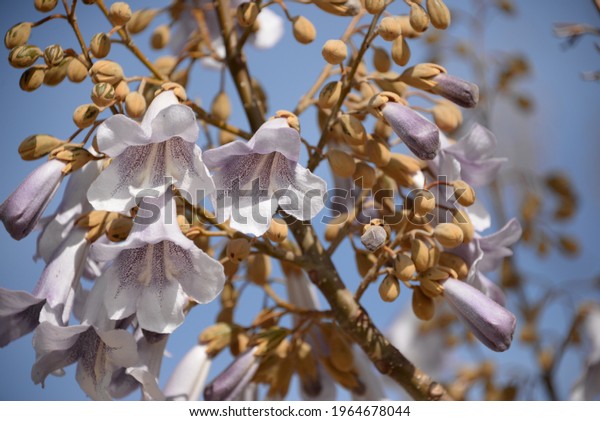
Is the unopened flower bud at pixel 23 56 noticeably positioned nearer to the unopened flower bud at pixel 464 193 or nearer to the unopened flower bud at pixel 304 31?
the unopened flower bud at pixel 304 31

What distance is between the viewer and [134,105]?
83 cm

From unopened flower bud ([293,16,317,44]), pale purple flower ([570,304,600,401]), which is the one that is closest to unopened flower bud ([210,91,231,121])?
unopened flower bud ([293,16,317,44])

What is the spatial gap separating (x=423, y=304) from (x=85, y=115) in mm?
433

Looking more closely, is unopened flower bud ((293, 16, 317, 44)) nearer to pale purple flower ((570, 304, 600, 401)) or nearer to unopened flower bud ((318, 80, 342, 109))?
unopened flower bud ((318, 80, 342, 109))

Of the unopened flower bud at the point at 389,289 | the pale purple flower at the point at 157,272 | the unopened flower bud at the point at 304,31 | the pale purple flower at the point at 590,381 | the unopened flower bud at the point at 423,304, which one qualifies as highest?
the unopened flower bud at the point at 304,31

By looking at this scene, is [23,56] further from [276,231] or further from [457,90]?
[457,90]

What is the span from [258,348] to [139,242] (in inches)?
9.0

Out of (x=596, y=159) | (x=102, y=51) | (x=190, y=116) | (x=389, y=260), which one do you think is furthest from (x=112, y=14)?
(x=596, y=159)

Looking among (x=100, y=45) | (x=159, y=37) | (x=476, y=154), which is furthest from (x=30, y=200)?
(x=476, y=154)

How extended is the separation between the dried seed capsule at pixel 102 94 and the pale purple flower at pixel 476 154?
415 mm

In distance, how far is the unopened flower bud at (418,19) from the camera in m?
0.88

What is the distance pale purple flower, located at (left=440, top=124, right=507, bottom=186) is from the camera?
97 cm

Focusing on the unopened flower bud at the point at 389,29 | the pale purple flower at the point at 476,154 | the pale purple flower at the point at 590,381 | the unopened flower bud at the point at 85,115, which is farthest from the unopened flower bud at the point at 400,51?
the pale purple flower at the point at 590,381

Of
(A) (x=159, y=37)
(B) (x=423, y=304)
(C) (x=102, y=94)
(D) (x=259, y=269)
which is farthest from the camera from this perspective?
(A) (x=159, y=37)
